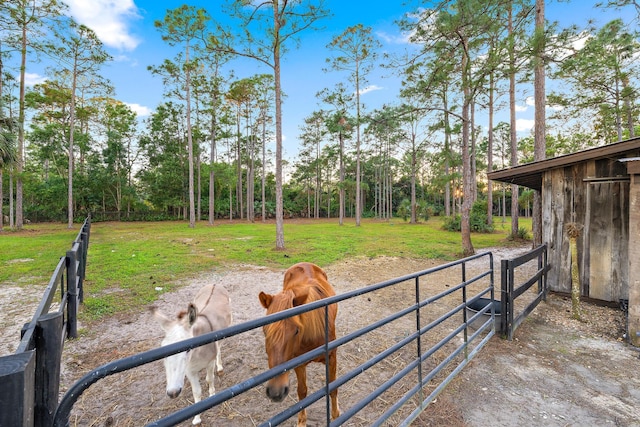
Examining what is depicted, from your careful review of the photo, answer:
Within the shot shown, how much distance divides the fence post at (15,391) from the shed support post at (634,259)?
18.1ft

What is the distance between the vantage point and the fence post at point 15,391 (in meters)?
0.67

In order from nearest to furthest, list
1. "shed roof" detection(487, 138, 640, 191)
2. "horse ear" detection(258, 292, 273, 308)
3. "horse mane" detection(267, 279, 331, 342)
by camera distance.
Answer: "horse mane" detection(267, 279, 331, 342) < "horse ear" detection(258, 292, 273, 308) < "shed roof" detection(487, 138, 640, 191)

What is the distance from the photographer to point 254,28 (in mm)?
10828

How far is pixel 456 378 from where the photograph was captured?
2959mm

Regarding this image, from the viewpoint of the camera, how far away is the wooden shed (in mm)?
4820

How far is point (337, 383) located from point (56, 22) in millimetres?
22771

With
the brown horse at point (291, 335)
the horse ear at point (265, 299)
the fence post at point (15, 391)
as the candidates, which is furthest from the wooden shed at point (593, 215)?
the fence post at point (15, 391)

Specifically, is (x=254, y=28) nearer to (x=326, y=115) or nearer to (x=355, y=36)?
(x=355, y=36)

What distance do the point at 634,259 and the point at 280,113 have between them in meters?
10.9

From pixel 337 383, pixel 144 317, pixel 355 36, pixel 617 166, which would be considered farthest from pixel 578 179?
pixel 355 36

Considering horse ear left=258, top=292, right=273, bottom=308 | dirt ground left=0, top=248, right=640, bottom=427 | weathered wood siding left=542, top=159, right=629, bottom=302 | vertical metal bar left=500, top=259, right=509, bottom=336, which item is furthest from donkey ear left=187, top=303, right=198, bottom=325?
weathered wood siding left=542, top=159, right=629, bottom=302

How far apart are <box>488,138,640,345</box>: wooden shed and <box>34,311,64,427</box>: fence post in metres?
6.70

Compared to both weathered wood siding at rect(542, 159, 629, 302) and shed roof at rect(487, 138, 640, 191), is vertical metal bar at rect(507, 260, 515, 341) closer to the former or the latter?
weathered wood siding at rect(542, 159, 629, 302)

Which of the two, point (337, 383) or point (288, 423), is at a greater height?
point (337, 383)
